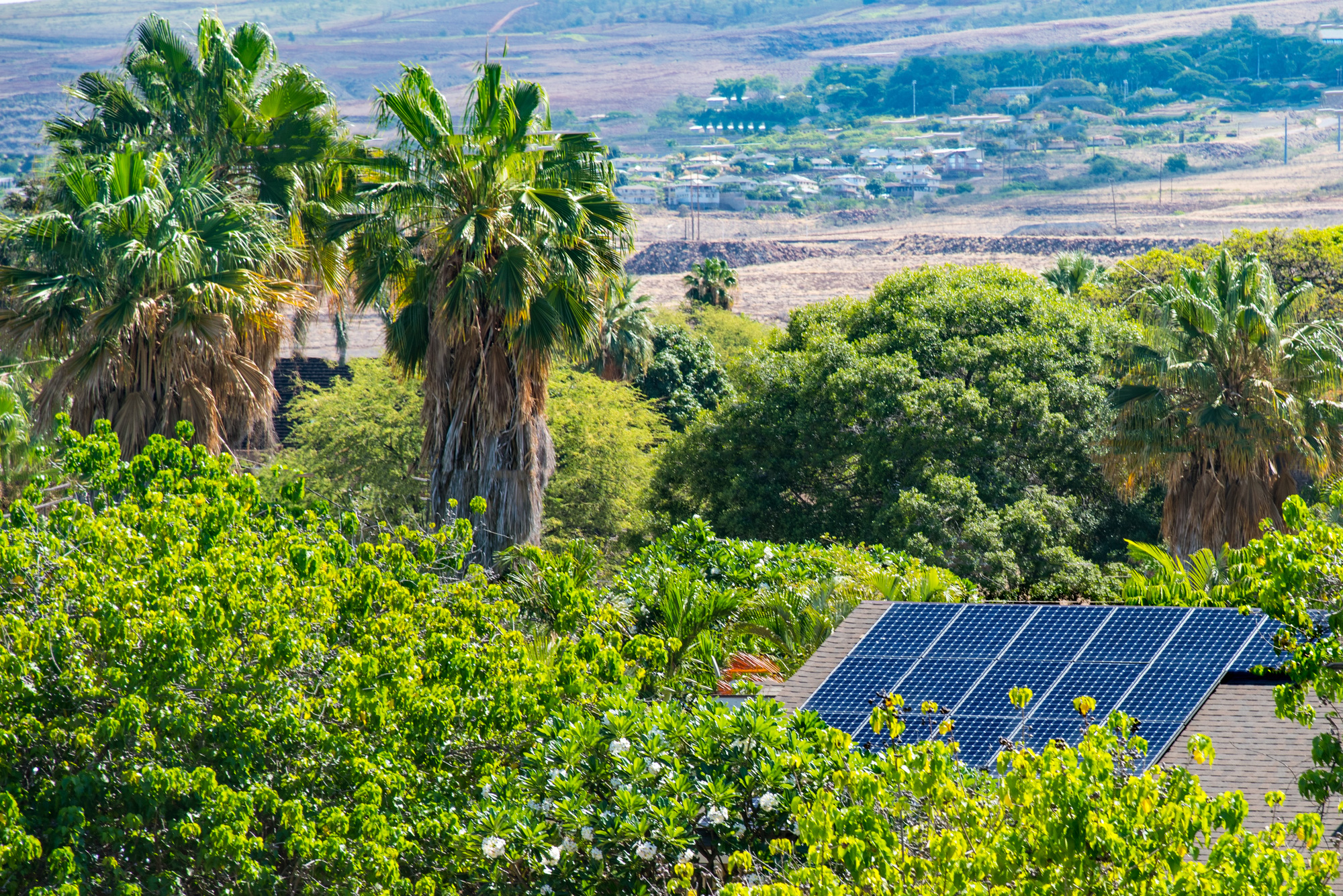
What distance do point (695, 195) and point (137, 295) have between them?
169410mm

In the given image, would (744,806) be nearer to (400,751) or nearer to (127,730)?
(400,751)

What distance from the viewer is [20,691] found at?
8.59m

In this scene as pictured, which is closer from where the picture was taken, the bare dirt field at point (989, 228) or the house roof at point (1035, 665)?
the house roof at point (1035, 665)

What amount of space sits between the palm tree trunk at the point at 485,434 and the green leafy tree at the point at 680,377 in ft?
95.2

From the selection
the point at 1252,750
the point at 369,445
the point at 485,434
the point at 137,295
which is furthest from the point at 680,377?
the point at 1252,750

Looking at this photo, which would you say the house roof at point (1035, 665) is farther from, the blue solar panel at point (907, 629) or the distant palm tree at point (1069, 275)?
the distant palm tree at point (1069, 275)

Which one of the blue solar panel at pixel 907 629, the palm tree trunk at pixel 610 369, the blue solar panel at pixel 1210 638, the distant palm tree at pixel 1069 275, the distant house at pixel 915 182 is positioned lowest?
the palm tree trunk at pixel 610 369

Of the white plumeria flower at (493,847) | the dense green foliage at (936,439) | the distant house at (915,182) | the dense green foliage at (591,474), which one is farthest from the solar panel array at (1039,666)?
the distant house at (915,182)

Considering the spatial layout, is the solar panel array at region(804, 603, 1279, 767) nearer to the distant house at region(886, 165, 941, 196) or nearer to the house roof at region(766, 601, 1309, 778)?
the house roof at region(766, 601, 1309, 778)

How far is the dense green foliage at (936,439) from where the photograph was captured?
24234 millimetres

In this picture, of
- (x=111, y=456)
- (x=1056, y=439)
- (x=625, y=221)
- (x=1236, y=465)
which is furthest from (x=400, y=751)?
(x=1056, y=439)

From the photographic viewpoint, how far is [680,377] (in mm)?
49469

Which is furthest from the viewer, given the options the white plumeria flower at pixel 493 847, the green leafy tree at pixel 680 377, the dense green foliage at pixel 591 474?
the green leafy tree at pixel 680 377

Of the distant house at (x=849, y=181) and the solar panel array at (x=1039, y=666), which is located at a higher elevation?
the distant house at (x=849, y=181)
